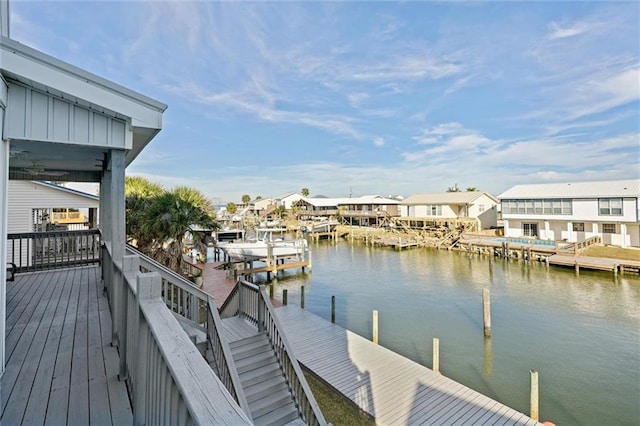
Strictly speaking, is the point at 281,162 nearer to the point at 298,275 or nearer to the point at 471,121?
the point at 471,121

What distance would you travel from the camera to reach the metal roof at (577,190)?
24667 mm

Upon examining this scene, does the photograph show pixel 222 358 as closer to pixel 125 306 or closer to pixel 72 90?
pixel 125 306

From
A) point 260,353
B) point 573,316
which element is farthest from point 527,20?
point 260,353

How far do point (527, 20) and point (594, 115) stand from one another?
894 inches

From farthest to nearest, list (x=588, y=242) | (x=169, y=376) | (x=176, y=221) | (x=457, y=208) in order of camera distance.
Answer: (x=457, y=208) → (x=588, y=242) → (x=176, y=221) → (x=169, y=376)

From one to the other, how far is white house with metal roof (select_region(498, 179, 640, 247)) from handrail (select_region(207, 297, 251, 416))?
31843 millimetres

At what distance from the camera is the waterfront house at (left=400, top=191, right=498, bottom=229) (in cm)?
3647

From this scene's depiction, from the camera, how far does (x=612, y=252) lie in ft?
73.6

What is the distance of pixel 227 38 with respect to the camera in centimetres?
1393

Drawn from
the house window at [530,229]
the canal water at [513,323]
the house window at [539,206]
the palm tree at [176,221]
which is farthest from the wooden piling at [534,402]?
the house window at [530,229]

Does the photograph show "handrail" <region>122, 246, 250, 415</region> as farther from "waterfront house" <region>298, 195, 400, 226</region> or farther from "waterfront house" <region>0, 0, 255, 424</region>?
"waterfront house" <region>298, 195, 400, 226</region>

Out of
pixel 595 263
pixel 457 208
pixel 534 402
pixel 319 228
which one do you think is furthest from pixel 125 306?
pixel 319 228

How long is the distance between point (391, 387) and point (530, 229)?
1229 inches

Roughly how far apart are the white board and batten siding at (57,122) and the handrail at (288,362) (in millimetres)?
4156
